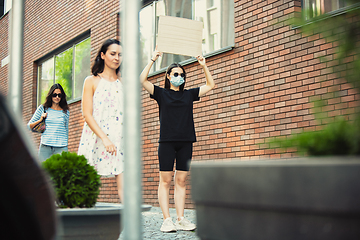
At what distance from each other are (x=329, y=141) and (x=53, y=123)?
16.3ft

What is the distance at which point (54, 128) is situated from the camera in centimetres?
601

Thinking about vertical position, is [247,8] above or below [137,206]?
above

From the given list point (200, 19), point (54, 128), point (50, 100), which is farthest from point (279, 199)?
point (200, 19)

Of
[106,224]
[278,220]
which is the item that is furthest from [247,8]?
[278,220]

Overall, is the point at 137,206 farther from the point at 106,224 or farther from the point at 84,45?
the point at 84,45

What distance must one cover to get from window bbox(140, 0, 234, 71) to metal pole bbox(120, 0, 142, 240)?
20.6 feet

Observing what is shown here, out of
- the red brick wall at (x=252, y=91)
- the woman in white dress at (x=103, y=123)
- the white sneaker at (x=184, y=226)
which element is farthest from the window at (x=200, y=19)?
the woman in white dress at (x=103, y=123)

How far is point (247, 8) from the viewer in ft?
23.1

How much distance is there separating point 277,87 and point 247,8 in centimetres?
144

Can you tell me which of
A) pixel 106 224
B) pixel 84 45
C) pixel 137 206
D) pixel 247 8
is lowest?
pixel 106 224

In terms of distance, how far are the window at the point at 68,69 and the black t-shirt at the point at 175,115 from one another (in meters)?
7.71

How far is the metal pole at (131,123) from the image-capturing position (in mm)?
1202

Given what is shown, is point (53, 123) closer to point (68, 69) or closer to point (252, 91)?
point (252, 91)

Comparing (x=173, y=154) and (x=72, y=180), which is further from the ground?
(x=173, y=154)
